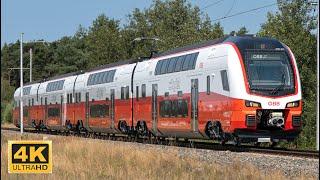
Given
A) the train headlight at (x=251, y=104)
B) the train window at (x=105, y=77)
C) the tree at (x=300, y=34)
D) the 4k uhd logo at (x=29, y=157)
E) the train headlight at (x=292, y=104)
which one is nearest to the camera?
the 4k uhd logo at (x=29, y=157)

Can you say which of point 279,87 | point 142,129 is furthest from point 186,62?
point 142,129

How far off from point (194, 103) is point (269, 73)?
3.35 m

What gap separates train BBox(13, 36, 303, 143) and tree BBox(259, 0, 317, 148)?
6.30m

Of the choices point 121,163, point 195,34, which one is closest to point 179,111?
point 121,163

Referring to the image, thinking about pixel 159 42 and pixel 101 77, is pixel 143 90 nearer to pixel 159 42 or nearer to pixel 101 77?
pixel 101 77

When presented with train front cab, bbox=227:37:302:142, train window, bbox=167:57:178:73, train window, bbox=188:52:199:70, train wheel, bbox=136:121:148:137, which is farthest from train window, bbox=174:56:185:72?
train wheel, bbox=136:121:148:137

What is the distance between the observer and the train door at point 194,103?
2383 centimetres

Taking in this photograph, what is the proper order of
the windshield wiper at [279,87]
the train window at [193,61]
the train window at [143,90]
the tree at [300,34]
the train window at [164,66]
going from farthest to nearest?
the tree at [300,34] < the train window at [143,90] < the train window at [164,66] < the train window at [193,61] < the windshield wiper at [279,87]

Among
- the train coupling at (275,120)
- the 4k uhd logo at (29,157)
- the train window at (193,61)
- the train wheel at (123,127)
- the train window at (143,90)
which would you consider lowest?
the 4k uhd logo at (29,157)

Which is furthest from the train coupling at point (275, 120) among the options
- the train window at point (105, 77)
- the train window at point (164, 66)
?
the train window at point (105, 77)

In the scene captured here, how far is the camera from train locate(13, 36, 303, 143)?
69.8 feet

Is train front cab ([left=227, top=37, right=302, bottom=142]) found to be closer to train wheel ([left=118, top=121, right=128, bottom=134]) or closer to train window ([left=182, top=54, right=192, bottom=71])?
train window ([left=182, top=54, right=192, bottom=71])

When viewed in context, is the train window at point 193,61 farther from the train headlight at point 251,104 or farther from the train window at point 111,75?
the train window at point 111,75

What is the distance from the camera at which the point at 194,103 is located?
2406 centimetres
